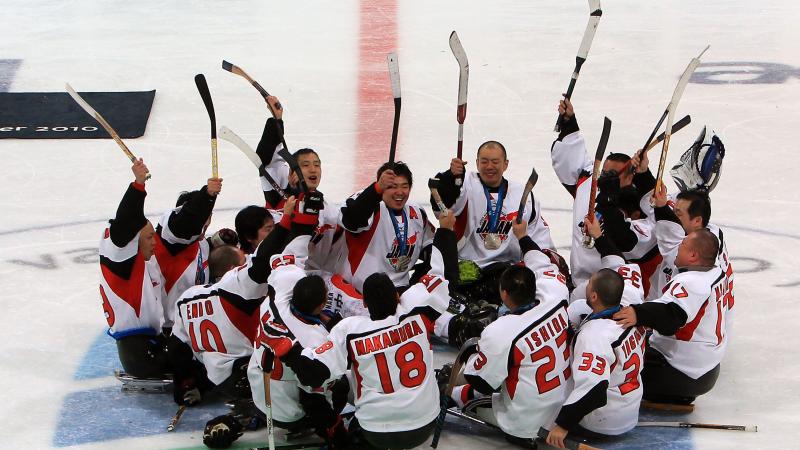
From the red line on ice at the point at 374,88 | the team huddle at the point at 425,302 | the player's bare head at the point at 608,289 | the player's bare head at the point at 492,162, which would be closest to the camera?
the team huddle at the point at 425,302

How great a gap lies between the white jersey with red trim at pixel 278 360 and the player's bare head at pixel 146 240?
75 cm

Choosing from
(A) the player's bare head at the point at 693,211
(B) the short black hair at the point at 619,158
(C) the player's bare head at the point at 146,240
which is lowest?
(C) the player's bare head at the point at 146,240

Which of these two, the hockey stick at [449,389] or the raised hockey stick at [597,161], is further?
the raised hockey stick at [597,161]

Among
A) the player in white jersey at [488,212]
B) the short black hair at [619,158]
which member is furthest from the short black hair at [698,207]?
the player in white jersey at [488,212]

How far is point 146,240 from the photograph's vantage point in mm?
5832

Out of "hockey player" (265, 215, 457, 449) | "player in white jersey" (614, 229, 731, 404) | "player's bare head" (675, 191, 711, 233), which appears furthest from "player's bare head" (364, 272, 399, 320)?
"player's bare head" (675, 191, 711, 233)

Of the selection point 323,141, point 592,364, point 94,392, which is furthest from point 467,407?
point 323,141

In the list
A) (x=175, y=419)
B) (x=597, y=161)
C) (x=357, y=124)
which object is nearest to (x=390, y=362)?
(x=175, y=419)

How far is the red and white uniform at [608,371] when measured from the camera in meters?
5.09

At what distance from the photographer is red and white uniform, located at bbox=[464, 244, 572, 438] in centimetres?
513

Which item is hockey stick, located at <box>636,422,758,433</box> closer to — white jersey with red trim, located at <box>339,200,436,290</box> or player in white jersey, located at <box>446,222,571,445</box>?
player in white jersey, located at <box>446,222,571,445</box>

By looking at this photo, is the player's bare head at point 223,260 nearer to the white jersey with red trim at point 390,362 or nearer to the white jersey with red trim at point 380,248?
the white jersey with red trim at point 380,248

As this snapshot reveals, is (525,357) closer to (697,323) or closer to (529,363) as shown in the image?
(529,363)

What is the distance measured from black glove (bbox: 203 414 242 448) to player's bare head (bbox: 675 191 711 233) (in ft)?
7.75
